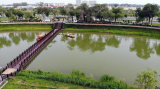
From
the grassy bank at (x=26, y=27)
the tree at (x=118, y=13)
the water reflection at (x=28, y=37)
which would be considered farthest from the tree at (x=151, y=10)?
the water reflection at (x=28, y=37)

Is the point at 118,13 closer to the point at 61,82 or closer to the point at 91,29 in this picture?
the point at 91,29

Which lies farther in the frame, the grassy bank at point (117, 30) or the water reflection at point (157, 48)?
the grassy bank at point (117, 30)

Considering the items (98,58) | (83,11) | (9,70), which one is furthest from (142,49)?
(83,11)

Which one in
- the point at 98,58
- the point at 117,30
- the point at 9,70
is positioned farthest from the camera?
the point at 117,30

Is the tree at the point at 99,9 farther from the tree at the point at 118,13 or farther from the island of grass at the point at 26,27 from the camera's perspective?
the island of grass at the point at 26,27

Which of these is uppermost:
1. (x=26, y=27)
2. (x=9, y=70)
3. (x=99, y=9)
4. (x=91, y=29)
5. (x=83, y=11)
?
(x=99, y=9)

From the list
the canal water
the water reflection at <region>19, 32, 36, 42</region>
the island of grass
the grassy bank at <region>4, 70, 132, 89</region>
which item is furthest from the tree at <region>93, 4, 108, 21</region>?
the grassy bank at <region>4, 70, 132, 89</region>

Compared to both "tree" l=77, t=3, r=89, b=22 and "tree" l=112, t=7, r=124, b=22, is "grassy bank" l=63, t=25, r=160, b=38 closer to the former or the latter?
"tree" l=112, t=7, r=124, b=22

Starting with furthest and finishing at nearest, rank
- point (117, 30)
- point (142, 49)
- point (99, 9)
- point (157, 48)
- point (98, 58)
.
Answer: point (99, 9) < point (117, 30) < point (157, 48) < point (142, 49) < point (98, 58)
